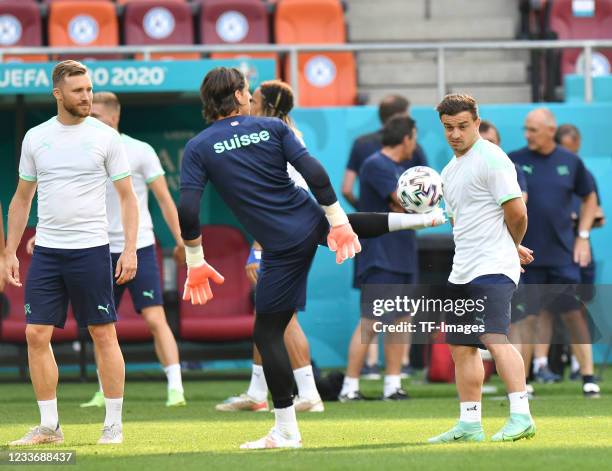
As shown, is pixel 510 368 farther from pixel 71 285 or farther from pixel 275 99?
pixel 275 99

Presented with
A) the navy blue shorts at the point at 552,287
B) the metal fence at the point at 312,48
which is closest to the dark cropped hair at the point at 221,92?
the navy blue shorts at the point at 552,287

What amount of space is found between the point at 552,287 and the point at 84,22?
760 centimetres

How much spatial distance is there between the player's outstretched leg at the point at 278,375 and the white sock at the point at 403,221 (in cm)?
71

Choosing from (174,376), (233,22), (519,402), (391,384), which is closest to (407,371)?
(391,384)

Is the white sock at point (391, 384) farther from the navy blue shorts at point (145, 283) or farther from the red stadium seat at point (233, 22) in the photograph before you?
the red stadium seat at point (233, 22)

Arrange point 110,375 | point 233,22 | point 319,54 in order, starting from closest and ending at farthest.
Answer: point 110,375
point 319,54
point 233,22

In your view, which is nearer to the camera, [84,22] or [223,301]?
[223,301]

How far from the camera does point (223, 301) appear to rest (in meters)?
13.8

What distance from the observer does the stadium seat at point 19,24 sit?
1686cm

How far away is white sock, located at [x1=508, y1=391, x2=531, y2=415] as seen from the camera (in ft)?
25.0

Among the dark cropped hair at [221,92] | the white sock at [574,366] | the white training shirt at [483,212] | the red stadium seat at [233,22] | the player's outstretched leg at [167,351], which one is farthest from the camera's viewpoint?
the red stadium seat at [233,22]

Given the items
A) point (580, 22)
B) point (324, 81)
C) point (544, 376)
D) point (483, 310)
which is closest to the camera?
point (483, 310)

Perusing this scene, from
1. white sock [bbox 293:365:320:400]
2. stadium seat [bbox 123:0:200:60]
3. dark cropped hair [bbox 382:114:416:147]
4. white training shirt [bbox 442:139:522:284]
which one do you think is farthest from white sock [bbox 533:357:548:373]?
stadium seat [bbox 123:0:200:60]

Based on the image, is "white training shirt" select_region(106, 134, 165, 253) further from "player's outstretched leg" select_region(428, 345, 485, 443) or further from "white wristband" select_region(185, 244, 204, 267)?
"player's outstretched leg" select_region(428, 345, 485, 443)
